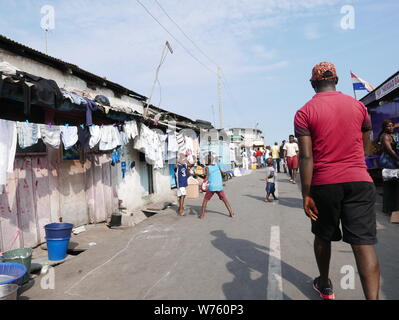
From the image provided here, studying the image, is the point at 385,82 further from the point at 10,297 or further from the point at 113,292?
the point at 10,297

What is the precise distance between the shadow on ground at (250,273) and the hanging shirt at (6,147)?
370cm

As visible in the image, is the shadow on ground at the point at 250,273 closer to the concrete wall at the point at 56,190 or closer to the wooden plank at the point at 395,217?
the wooden plank at the point at 395,217

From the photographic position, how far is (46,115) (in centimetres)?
683

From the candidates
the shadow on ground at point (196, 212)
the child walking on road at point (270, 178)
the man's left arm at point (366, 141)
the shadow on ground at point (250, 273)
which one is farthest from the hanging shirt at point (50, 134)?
the child walking on road at point (270, 178)

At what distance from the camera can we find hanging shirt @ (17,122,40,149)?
5.27 m

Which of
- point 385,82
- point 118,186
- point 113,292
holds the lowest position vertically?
point 113,292

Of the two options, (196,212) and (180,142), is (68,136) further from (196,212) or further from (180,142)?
(180,142)

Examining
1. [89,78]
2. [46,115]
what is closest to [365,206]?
[46,115]

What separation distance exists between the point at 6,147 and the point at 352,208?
16.2 feet

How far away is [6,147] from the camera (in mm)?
4902

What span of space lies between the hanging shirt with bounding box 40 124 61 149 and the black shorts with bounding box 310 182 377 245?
501 cm

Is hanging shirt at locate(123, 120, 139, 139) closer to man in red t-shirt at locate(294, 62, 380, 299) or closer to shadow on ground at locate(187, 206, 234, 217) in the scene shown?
shadow on ground at locate(187, 206, 234, 217)

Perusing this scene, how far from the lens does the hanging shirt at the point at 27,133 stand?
5267mm

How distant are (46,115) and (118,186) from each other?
12.7ft
